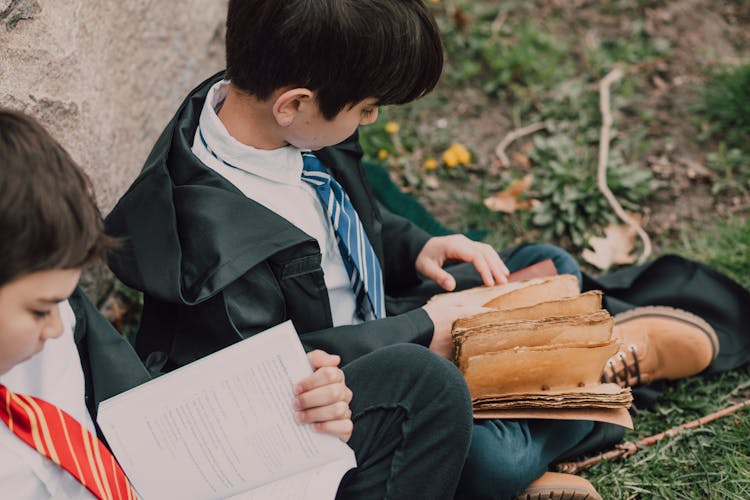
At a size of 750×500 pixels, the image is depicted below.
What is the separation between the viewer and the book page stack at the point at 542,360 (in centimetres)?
188

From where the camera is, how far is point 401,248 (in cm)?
233

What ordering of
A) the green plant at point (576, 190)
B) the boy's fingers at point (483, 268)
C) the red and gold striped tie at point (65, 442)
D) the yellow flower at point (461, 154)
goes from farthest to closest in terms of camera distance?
the yellow flower at point (461, 154) < the green plant at point (576, 190) < the boy's fingers at point (483, 268) < the red and gold striped tie at point (65, 442)

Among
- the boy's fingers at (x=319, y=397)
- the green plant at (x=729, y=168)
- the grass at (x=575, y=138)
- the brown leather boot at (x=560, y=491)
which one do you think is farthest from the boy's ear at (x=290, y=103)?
the green plant at (x=729, y=168)

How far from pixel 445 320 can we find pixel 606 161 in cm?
135

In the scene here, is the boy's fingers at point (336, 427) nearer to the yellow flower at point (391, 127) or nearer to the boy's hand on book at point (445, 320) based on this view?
the boy's hand on book at point (445, 320)

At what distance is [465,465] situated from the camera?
193cm

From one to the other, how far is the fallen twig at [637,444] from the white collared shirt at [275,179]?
770 mm

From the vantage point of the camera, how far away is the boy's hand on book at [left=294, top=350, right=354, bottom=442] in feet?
5.23

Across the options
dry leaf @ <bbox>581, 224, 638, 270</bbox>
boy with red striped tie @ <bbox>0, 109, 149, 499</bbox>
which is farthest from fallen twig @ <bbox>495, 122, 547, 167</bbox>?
boy with red striped tie @ <bbox>0, 109, 149, 499</bbox>

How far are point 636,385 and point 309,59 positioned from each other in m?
1.37

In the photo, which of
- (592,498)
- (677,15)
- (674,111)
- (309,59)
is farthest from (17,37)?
(677,15)

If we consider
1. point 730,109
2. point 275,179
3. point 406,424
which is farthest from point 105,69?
point 730,109

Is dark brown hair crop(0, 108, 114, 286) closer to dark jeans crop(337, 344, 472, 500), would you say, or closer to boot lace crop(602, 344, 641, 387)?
dark jeans crop(337, 344, 472, 500)

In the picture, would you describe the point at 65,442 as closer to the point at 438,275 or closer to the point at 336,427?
the point at 336,427
